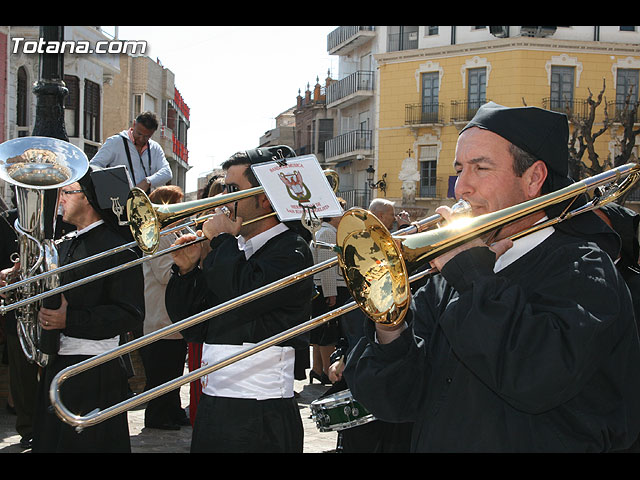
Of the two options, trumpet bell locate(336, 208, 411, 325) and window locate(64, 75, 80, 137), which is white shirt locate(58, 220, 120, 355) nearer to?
trumpet bell locate(336, 208, 411, 325)

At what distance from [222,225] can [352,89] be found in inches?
1318

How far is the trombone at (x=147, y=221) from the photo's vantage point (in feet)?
12.2

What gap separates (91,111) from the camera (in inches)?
1081

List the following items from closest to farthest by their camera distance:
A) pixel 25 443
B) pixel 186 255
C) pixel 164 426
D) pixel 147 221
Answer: pixel 186 255
pixel 147 221
pixel 25 443
pixel 164 426

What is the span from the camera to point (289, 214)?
338cm

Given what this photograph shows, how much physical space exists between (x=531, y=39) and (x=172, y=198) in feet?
90.6

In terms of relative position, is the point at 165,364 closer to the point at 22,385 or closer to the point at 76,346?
the point at 22,385

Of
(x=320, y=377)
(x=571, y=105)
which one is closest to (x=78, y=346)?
(x=320, y=377)

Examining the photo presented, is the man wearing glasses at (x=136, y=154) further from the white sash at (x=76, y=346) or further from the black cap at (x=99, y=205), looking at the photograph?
the white sash at (x=76, y=346)

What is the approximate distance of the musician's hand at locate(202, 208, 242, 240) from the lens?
3625 mm

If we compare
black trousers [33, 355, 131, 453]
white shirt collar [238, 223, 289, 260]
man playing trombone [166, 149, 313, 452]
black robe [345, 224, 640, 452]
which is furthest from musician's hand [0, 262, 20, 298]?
black robe [345, 224, 640, 452]

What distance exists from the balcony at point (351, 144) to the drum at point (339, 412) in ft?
106

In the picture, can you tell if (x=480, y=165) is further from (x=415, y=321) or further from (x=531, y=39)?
(x=531, y=39)
